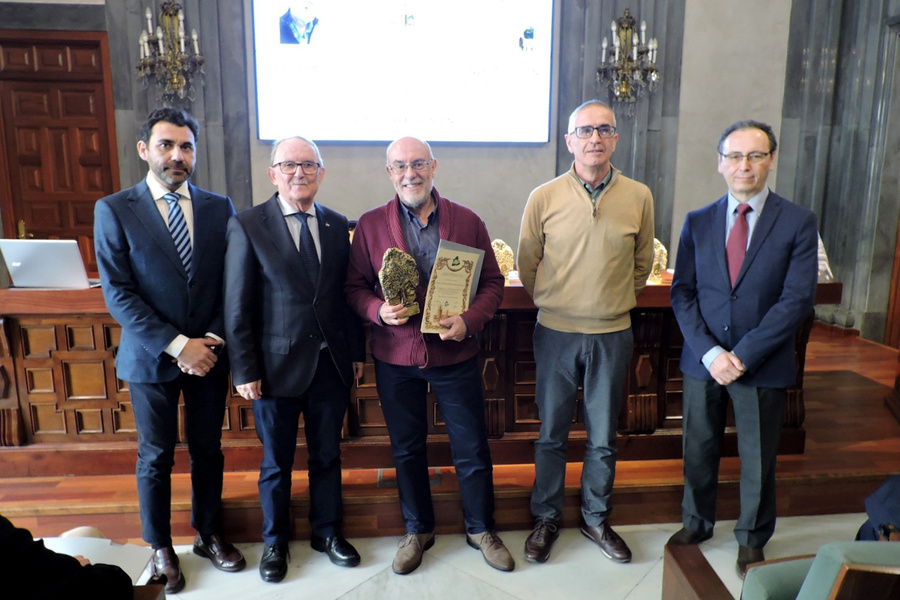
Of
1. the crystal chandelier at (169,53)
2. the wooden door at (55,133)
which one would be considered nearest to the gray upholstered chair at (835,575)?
the crystal chandelier at (169,53)

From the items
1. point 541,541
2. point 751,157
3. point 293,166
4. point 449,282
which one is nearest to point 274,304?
point 293,166

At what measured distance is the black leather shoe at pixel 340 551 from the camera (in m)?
2.37

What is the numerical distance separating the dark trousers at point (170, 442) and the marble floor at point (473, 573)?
10.0 inches

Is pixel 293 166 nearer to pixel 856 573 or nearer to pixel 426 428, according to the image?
pixel 426 428

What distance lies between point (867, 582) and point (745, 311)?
137cm

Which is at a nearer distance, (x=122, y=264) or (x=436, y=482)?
(x=122, y=264)

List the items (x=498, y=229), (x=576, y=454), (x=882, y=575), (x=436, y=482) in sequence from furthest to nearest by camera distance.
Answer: (x=498, y=229) → (x=576, y=454) → (x=436, y=482) → (x=882, y=575)

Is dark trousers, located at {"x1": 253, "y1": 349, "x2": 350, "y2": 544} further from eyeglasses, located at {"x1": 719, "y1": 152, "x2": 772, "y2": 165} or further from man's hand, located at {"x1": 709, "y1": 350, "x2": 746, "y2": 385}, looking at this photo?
eyeglasses, located at {"x1": 719, "y1": 152, "x2": 772, "y2": 165}

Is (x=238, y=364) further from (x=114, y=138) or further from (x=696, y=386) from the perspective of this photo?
(x=114, y=138)

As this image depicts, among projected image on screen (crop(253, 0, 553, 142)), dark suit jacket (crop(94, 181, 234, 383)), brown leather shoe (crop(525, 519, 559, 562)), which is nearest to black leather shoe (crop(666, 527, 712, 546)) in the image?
brown leather shoe (crop(525, 519, 559, 562))

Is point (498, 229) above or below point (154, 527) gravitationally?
above

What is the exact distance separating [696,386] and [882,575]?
4.69 ft

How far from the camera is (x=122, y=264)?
2082mm

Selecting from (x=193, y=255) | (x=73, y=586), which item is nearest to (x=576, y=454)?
(x=193, y=255)
